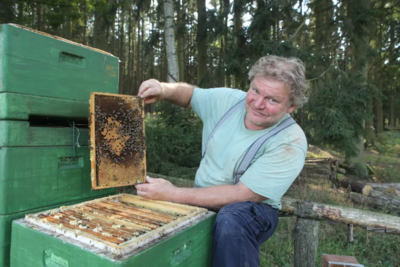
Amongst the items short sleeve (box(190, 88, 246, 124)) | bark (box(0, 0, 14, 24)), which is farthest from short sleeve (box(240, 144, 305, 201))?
bark (box(0, 0, 14, 24))

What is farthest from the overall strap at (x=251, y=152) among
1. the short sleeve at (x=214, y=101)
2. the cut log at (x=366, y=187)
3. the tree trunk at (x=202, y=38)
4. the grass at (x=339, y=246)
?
the tree trunk at (x=202, y=38)

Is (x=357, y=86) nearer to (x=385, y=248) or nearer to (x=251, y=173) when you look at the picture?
(x=385, y=248)

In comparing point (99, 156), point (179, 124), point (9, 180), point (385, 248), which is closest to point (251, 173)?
point (99, 156)

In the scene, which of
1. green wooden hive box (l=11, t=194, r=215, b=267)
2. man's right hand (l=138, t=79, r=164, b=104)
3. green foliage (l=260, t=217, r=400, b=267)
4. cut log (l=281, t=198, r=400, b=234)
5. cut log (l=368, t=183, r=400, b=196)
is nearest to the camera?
green wooden hive box (l=11, t=194, r=215, b=267)

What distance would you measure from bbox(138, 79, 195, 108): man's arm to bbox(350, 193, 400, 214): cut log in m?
3.79

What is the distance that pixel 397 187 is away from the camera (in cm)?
567

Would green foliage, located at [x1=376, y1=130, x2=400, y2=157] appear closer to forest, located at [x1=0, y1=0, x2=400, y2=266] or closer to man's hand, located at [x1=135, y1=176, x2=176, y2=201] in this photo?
forest, located at [x1=0, y1=0, x2=400, y2=266]

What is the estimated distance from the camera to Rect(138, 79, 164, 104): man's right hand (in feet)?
6.45

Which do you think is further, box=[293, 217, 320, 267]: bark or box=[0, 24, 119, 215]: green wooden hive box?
box=[293, 217, 320, 267]: bark

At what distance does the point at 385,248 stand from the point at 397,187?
3058 millimetres

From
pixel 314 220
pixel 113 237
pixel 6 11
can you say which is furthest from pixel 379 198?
pixel 6 11

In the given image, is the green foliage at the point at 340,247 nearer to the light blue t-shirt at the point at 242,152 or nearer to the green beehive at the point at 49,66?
the light blue t-shirt at the point at 242,152

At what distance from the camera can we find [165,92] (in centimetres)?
210

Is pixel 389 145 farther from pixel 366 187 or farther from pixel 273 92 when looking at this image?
pixel 273 92
